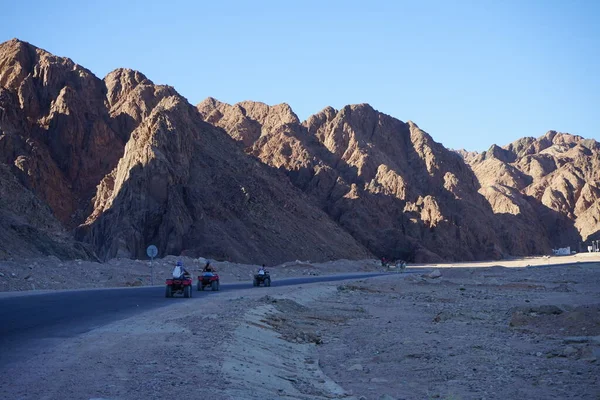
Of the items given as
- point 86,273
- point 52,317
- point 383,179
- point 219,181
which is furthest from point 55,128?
point 52,317

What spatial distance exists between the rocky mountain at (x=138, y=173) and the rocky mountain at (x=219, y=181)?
0.21 meters

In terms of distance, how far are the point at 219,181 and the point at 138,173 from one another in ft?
38.3

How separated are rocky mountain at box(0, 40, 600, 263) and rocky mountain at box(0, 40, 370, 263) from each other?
210 mm

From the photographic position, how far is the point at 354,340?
16281 mm

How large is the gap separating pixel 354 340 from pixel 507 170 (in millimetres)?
184514

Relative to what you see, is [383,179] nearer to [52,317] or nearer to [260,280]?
[260,280]

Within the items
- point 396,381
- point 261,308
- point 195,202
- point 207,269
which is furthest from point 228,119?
point 396,381

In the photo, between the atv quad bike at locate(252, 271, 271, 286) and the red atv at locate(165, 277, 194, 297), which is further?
the atv quad bike at locate(252, 271, 271, 286)

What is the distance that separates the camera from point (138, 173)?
83.5m

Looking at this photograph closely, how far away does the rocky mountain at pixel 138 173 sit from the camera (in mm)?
82188

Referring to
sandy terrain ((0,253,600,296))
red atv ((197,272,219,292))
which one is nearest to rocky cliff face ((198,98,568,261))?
sandy terrain ((0,253,600,296))

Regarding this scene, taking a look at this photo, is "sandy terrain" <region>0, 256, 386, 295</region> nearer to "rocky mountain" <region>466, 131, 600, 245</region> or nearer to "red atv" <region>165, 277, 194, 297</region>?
"red atv" <region>165, 277, 194, 297</region>

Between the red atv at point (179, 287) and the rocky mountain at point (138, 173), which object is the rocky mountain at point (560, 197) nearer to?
the rocky mountain at point (138, 173)

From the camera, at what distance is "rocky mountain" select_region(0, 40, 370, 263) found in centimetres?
8219
